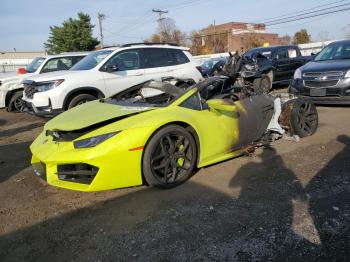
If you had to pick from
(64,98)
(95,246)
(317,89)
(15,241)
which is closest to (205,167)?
(95,246)

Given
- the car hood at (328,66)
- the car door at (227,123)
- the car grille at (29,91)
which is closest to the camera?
the car door at (227,123)

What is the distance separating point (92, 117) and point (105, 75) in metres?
4.01

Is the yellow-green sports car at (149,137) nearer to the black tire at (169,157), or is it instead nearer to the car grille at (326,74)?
the black tire at (169,157)

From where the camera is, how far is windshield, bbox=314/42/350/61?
900 centimetres

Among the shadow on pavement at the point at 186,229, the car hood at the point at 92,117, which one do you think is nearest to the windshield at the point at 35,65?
the car hood at the point at 92,117

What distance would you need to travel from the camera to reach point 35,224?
3424 millimetres

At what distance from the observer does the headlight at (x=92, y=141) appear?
365cm

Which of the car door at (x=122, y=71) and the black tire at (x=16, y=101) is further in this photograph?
the black tire at (x=16, y=101)

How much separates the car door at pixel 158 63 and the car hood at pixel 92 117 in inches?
149

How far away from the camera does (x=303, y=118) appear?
19.7ft

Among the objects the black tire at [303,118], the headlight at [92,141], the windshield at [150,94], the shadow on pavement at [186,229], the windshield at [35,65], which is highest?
the windshield at [35,65]

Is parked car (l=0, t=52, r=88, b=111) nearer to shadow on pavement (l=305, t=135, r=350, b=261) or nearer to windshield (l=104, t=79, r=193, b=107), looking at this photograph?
windshield (l=104, t=79, r=193, b=107)

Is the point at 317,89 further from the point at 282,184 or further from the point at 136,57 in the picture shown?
the point at 282,184

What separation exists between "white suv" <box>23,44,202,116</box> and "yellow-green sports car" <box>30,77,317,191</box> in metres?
2.74
